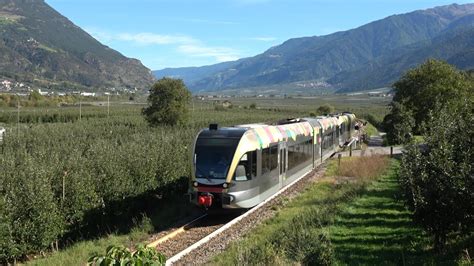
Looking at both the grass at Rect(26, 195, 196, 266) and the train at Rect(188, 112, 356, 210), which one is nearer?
the grass at Rect(26, 195, 196, 266)

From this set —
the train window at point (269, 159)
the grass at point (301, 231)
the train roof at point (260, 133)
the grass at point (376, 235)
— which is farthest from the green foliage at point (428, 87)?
the grass at point (376, 235)

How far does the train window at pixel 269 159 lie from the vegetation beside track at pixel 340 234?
1.64m

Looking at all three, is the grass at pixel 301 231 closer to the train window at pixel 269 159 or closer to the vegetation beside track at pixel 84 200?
the train window at pixel 269 159

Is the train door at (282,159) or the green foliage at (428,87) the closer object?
the train door at (282,159)

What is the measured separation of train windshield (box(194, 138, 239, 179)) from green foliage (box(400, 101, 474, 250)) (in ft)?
19.2

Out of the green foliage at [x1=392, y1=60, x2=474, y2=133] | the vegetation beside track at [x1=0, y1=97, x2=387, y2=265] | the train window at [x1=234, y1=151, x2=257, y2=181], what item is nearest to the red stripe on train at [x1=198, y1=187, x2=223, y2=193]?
the train window at [x1=234, y1=151, x2=257, y2=181]

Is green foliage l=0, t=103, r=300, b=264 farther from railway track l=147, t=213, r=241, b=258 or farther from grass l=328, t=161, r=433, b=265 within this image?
grass l=328, t=161, r=433, b=265

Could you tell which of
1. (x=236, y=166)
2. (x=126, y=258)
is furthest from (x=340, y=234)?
(x=126, y=258)

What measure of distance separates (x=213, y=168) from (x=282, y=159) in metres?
5.05

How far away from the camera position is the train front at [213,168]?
632 inches

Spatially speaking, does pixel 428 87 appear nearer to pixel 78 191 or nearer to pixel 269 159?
pixel 269 159

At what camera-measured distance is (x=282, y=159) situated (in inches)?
814

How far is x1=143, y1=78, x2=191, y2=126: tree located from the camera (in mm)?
57062

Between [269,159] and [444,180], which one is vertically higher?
[444,180]
